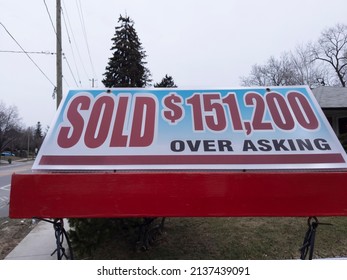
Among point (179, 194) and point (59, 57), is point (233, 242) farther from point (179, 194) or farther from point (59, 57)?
point (59, 57)

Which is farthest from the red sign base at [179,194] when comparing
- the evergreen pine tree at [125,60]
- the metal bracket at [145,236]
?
the evergreen pine tree at [125,60]

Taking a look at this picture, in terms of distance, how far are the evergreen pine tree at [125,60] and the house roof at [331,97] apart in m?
11.0

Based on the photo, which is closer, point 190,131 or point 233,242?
point 190,131

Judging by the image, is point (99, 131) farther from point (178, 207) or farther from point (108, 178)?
point (178, 207)

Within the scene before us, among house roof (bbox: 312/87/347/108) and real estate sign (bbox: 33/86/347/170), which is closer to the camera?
real estate sign (bbox: 33/86/347/170)

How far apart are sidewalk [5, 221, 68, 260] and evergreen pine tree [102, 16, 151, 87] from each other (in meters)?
15.8

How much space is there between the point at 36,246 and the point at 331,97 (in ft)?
52.9

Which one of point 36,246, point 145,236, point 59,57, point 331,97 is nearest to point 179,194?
point 145,236

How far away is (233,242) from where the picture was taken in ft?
16.8

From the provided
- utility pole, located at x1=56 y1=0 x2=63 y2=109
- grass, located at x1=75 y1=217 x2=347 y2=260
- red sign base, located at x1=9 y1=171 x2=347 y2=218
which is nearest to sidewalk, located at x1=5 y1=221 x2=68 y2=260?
grass, located at x1=75 y1=217 x2=347 y2=260

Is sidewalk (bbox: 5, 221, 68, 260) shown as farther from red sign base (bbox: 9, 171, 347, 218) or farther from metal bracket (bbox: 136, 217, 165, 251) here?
red sign base (bbox: 9, 171, 347, 218)

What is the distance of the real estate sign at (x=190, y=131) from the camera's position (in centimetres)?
279

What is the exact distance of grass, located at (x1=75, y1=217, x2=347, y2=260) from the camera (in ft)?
15.7
